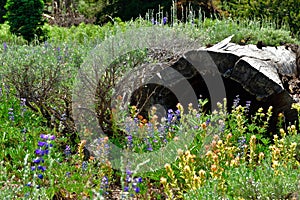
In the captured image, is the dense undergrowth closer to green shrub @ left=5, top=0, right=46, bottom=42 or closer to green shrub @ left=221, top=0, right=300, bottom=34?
green shrub @ left=5, top=0, right=46, bottom=42

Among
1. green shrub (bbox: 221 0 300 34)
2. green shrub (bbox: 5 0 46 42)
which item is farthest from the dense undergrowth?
green shrub (bbox: 221 0 300 34)

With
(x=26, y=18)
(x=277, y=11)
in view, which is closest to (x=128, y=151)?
(x=26, y=18)

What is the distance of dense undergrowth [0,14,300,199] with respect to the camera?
10.1ft

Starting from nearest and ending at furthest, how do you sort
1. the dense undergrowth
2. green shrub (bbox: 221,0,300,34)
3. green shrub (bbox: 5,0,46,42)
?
the dense undergrowth < green shrub (bbox: 5,0,46,42) < green shrub (bbox: 221,0,300,34)

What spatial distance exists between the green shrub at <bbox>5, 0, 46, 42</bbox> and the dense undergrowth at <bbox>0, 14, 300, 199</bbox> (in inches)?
180

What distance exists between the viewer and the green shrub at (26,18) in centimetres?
1040

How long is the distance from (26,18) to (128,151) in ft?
23.6

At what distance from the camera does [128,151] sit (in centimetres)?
411

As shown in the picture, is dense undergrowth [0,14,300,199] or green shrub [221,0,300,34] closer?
dense undergrowth [0,14,300,199]

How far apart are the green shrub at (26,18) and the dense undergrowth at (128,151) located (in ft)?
15.0

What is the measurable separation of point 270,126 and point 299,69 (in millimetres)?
814

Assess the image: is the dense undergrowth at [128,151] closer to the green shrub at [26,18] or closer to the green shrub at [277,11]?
the green shrub at [26,18]

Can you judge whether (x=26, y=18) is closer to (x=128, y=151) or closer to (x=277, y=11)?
(x=277, y=11)

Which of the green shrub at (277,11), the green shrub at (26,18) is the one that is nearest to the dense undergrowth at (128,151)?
the green shrub at (26,18)
